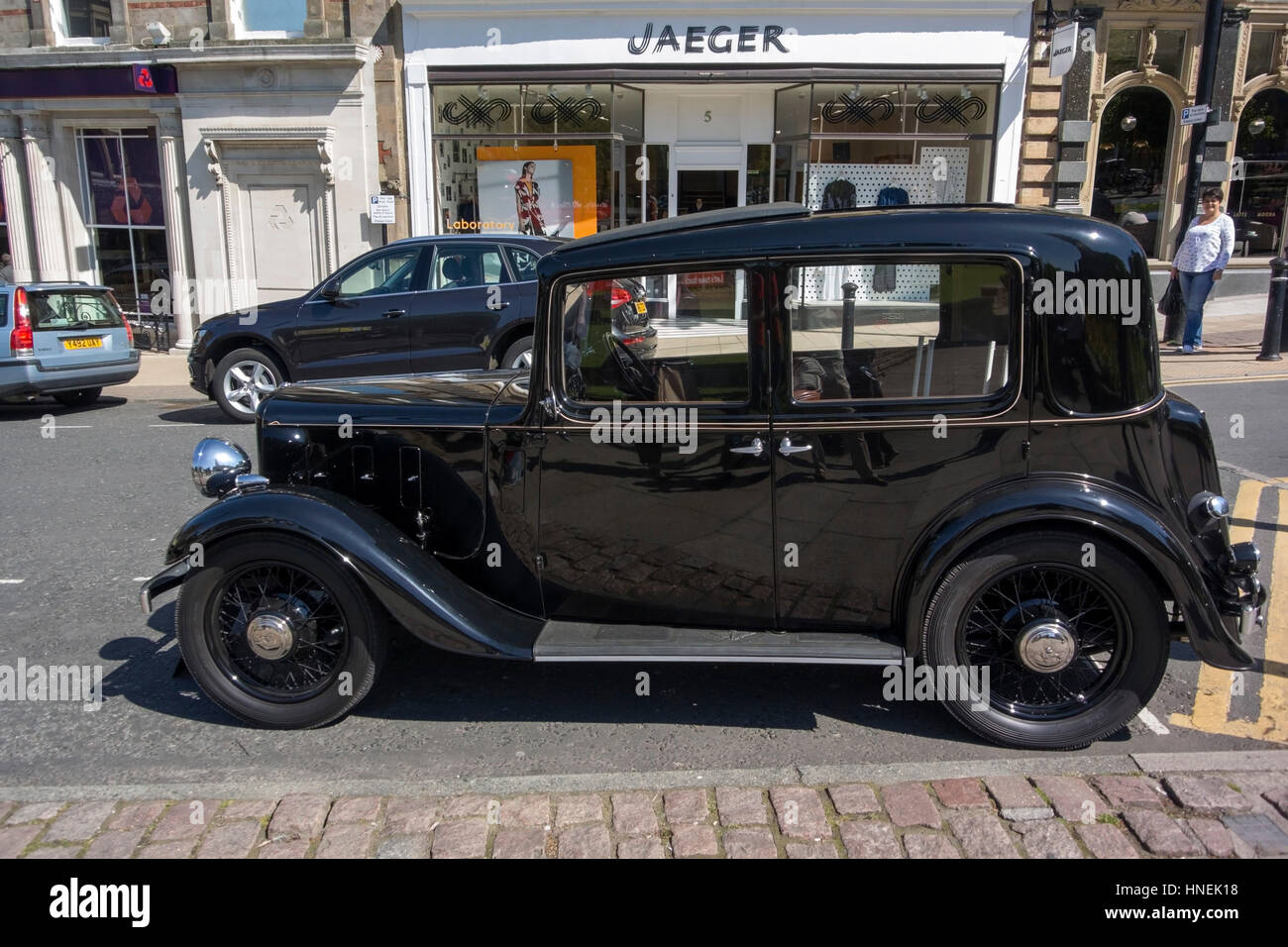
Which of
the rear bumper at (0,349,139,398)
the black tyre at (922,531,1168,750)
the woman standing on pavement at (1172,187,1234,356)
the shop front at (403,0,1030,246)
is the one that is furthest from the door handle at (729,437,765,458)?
the shop front at (403,0,1030,246)

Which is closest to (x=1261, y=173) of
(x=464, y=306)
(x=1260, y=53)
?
(x=1260, y=53)

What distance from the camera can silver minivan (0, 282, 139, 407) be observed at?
32.6 ft

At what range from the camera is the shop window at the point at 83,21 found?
51.1 ft

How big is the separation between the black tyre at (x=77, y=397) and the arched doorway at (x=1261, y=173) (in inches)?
655

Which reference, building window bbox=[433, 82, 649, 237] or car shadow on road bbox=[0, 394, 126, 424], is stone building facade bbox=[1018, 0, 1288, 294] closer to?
building window bbox=[433, 82, 649, 237]

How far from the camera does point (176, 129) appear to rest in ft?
50.2

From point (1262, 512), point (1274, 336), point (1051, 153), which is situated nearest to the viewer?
point (1262, 512)

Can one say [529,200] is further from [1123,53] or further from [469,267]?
[1123,53]

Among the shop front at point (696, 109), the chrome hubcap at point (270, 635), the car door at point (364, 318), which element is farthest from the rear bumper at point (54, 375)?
the chrome hubcap at point (270, 635)

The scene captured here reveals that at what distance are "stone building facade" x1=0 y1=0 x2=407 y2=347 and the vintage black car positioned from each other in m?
12.6

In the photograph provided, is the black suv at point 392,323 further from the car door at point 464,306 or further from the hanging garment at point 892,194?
the hanging garment at point 892,194
